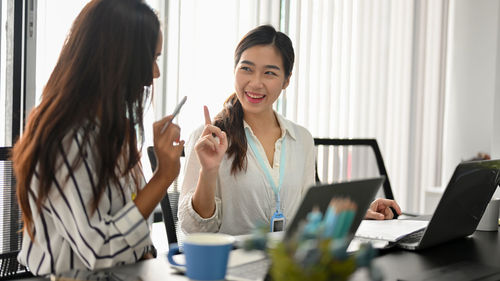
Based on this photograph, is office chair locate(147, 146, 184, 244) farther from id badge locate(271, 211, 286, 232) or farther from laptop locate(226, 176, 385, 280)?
laptop locate(226, 176, 385, 280)

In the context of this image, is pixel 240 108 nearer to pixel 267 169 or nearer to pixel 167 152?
pixel 267 169

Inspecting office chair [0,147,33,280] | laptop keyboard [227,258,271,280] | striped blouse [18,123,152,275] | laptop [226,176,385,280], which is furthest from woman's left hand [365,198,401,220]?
office chair [0,147,33,280]

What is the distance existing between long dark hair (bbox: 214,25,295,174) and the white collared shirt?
35 mm

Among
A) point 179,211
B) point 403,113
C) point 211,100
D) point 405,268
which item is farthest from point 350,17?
point 405,268

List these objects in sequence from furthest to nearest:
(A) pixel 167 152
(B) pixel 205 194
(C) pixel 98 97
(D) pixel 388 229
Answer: (B) pixel 205 194
(D) pixel 388 229
(A) pixel 167 152
(C) pixel 98 97

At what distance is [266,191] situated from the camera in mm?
2008

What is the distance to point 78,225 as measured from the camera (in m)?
1.13

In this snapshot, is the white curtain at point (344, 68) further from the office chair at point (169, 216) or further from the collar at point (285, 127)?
the office chair at point (169, 216)

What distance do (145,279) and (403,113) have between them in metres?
3.56

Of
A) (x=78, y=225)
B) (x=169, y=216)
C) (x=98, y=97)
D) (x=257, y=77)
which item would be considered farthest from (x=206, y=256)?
(x=257, y=77)

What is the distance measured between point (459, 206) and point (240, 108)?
95cm

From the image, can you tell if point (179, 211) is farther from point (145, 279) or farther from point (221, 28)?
point (221, 28)

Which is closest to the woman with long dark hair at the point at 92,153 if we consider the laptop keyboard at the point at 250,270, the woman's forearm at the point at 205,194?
the laptop keyboard at the point at 250,270

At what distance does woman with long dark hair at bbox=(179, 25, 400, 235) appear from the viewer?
1.93 metres
